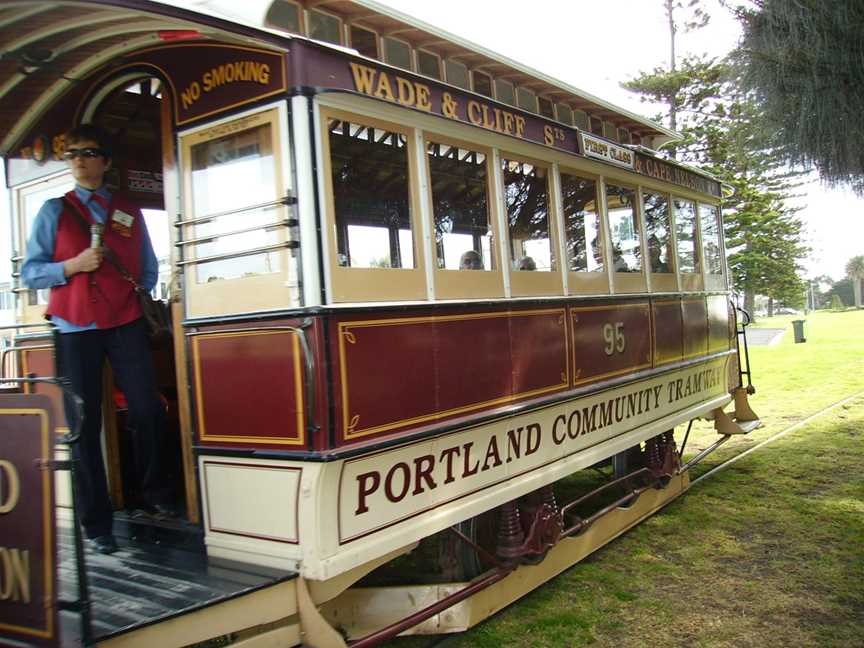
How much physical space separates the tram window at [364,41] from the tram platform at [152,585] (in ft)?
8.58

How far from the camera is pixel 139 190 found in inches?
177

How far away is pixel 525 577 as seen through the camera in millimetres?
4395

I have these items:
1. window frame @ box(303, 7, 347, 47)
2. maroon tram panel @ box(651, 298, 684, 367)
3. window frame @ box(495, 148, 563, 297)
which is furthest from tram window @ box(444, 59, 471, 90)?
maroon tram panel @ box(651, 298, 684, 367)

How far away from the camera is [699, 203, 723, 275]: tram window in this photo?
23.3 ft

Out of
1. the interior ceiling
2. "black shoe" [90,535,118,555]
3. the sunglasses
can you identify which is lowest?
"black shoe" [90,535,118,555]

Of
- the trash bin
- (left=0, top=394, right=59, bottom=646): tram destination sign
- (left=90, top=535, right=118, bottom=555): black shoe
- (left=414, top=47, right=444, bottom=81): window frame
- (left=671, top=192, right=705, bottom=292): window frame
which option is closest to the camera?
(left=0, top=394, right=59, bottom=646): tram destination sign

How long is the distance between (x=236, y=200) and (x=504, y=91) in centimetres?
218

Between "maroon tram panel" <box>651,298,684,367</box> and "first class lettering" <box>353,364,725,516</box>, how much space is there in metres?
0.21

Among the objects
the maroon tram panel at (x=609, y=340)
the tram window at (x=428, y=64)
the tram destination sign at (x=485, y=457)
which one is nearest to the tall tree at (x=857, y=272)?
the maroon tram panel at (x=609, y=340)

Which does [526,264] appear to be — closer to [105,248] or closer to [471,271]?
[471,271]

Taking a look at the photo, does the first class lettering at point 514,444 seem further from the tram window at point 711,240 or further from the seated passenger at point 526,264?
the tram window at point 711,240

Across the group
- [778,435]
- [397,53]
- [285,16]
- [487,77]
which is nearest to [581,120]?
[487,77]

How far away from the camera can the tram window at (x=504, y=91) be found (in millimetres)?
4625

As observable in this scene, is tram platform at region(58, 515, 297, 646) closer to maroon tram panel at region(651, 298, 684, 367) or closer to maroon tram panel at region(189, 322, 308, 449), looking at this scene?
maroon tram panel at region(189, 322, 308, 449)
